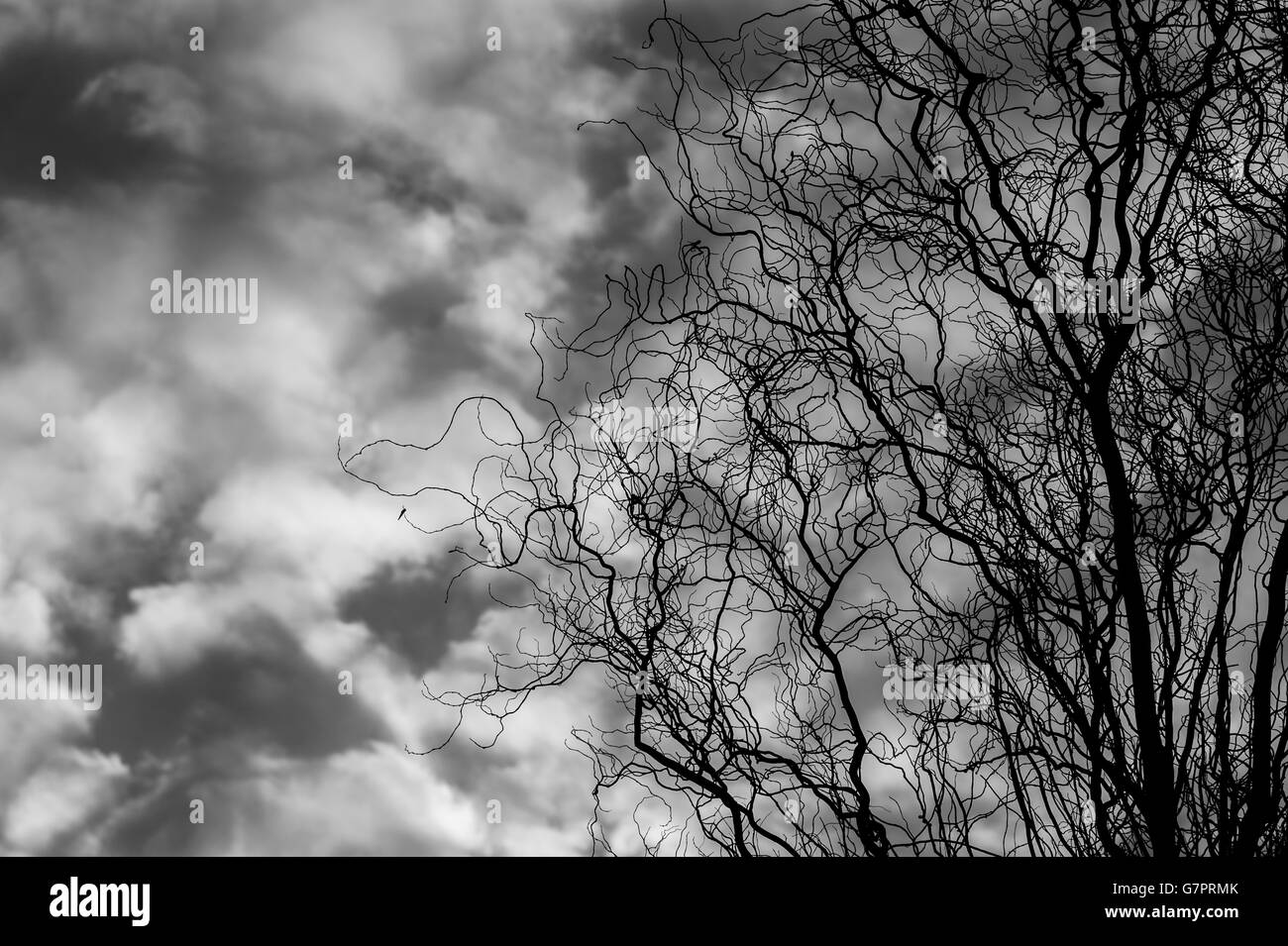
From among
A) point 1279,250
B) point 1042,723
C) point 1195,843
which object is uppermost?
point 1279,250

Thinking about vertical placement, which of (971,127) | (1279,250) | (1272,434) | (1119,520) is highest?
(971,127)

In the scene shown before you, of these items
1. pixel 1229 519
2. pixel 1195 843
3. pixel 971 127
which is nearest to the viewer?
pixel 1195 843

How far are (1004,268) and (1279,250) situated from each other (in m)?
1.03

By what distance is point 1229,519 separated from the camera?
3.38 metres

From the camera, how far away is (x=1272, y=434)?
3465 millimetres

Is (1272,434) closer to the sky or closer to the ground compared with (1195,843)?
closer to the sky
